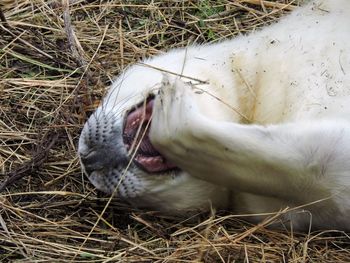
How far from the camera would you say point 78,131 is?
362 cm

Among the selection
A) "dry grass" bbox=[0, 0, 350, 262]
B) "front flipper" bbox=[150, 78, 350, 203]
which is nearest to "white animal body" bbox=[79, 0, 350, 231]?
"front flipper" bbox=[150, 78, 350, 203]

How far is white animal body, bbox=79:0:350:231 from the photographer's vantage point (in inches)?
108

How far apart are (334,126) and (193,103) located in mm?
448

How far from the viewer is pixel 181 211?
3123 millimetres

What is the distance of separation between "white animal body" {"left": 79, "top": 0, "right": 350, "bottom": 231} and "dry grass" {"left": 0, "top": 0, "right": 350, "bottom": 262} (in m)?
0.11

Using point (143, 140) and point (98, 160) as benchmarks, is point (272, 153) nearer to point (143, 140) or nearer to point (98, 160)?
point (143, 140)

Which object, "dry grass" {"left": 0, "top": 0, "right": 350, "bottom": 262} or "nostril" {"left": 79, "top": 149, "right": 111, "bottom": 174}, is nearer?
"dry grass" {"left": 0, "top": 0, "right": 350, "bottom": 262}

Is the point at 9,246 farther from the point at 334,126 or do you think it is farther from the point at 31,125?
the point at 334,126

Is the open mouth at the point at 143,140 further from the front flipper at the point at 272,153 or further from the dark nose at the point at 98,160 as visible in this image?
the front flipper at the point at 272,153

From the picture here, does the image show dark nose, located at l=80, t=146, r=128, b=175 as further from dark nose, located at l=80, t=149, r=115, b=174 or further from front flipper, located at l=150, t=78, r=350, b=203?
front flipper, located at l=150, t=78, r=350, b=203

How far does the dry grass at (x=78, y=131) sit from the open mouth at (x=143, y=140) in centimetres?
18

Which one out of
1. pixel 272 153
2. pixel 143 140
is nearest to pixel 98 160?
pixel 143 140

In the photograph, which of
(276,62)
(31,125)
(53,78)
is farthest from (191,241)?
(53,78)

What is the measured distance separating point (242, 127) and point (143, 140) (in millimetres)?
499
